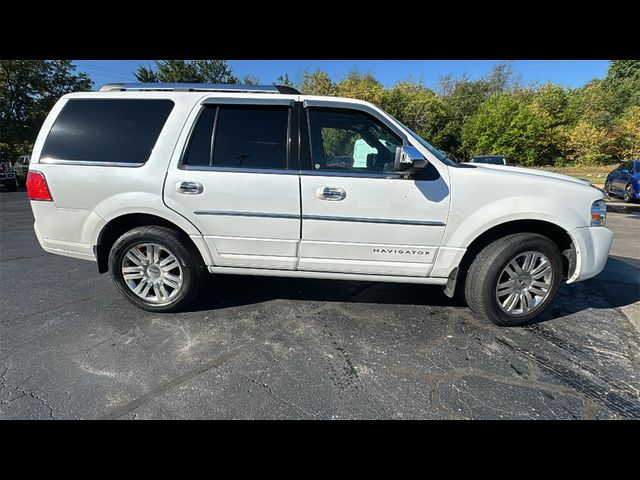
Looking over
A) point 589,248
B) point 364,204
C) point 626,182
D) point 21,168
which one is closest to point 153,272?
point 364,204

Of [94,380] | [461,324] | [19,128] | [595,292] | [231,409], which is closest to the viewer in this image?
[231,409]

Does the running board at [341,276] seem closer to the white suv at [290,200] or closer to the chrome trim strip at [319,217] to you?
the white suv at [290,200]

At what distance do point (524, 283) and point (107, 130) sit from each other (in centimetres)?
432

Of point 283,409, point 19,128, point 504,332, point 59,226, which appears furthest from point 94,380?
point 19,128

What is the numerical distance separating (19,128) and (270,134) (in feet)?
100.0

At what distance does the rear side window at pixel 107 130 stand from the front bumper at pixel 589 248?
409 centimetres

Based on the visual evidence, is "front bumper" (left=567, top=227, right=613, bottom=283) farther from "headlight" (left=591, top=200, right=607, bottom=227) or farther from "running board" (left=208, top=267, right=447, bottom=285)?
"running board" (left=208, top=267, right=447, bottom=285)

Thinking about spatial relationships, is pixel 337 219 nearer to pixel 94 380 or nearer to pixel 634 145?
pixel 94 380

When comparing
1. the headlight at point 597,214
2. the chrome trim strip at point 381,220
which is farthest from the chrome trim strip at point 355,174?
the headlight at point 597,214

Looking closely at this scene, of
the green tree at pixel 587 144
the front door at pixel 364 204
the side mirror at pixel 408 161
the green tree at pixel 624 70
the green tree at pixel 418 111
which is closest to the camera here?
the side mirror at pixel 408 161

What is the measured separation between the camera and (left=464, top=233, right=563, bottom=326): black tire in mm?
2818

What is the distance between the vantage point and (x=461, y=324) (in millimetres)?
3004

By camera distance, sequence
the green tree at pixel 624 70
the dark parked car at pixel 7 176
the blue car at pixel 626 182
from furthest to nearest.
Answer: the green tree at pixel 624 70, the dark parked car at pixel 7 176, the blue car at pixel 626 182

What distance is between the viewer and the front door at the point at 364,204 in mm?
2754
